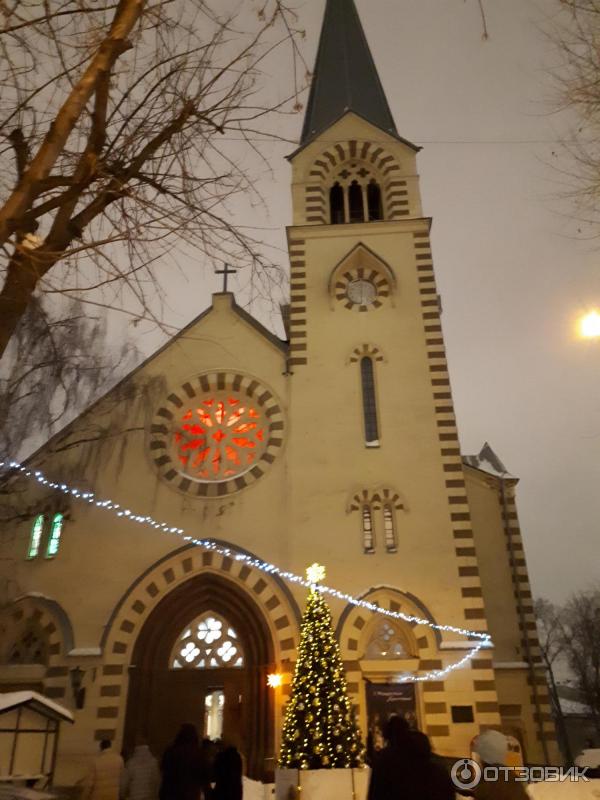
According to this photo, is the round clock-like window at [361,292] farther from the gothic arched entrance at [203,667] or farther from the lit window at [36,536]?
the lit window at [36,536]

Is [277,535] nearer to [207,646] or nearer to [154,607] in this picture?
[207,646]

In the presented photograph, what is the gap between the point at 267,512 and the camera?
50.4 feet

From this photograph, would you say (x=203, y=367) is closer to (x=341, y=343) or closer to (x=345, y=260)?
(x=341, y=343)

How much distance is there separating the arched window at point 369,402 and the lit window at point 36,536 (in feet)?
26.5

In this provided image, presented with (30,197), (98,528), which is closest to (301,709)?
(98,528)

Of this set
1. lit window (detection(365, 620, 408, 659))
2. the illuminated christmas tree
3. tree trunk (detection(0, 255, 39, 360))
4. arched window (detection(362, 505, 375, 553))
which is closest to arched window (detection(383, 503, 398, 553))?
arched window (detection(362, 505, 375, 553))

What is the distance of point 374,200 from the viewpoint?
20.6 m

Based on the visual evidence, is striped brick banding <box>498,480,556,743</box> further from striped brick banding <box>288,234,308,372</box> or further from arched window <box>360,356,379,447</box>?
striped brick banding <box>288,234,308,372</box>

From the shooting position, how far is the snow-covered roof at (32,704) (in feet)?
34.3

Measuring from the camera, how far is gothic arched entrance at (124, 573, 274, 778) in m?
13.6

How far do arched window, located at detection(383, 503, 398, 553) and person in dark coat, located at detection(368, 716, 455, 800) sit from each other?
34.9 ft

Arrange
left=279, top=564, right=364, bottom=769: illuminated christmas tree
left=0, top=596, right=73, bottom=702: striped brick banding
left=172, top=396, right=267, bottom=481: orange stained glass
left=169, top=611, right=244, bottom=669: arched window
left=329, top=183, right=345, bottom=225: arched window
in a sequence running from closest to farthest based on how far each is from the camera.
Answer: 1. left=279, top=564, right=364, bottom=769: illuminated christmas tree
2. left=0, top=596, right=73, bottom=702: striped brick banding
3. left=169, top=611, right=244, bottom=669: arched window
4. left=172, top=396, right=267, bottom=481: orange stained glass
5. left=329, top=183, right=345, bottom=225: arched window

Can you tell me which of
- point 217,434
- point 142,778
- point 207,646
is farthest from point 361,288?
point 142,778

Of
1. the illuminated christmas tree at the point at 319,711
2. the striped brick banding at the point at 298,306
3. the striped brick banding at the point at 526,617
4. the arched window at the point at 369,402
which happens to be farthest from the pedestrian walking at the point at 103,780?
the striped brick banding at the point at 298,306
